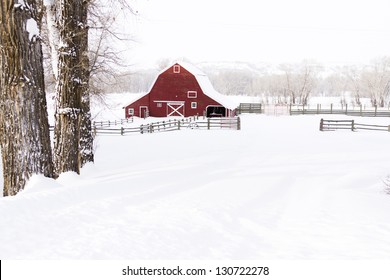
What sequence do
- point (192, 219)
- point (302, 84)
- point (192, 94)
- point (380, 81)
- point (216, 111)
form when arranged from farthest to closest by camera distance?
point (302, 84) < point (380, 81) < point (216, 111) < point (192, 94) < point (192, 219)

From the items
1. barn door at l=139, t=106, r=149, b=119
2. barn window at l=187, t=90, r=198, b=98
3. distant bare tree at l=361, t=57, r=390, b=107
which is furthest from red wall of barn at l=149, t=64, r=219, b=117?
distant bare tree at l=361, t=57, r=390, b=107

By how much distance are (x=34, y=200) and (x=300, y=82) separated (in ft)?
313

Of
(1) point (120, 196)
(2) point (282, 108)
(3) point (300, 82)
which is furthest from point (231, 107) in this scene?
(3) point (300, 82)

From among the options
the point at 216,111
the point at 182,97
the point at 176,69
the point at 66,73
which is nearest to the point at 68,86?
the point at 66,73

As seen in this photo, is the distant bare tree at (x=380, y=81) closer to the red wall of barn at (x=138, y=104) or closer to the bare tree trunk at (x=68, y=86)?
the red wall of barn at (x=138, y=104)

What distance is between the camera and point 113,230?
434cm

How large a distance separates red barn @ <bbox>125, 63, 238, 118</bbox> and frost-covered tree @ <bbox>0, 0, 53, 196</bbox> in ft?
118

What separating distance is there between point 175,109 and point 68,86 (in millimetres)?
35178

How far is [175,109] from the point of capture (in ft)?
140

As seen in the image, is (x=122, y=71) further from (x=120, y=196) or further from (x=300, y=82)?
(x=300, y=82)

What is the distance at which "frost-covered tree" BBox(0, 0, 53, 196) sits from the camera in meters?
5.32

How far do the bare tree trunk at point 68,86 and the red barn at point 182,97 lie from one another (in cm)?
3397

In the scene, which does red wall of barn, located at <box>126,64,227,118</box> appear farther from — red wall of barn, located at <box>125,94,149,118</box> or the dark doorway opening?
the dark doorway opening

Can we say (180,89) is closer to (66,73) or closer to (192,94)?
(192,94)
